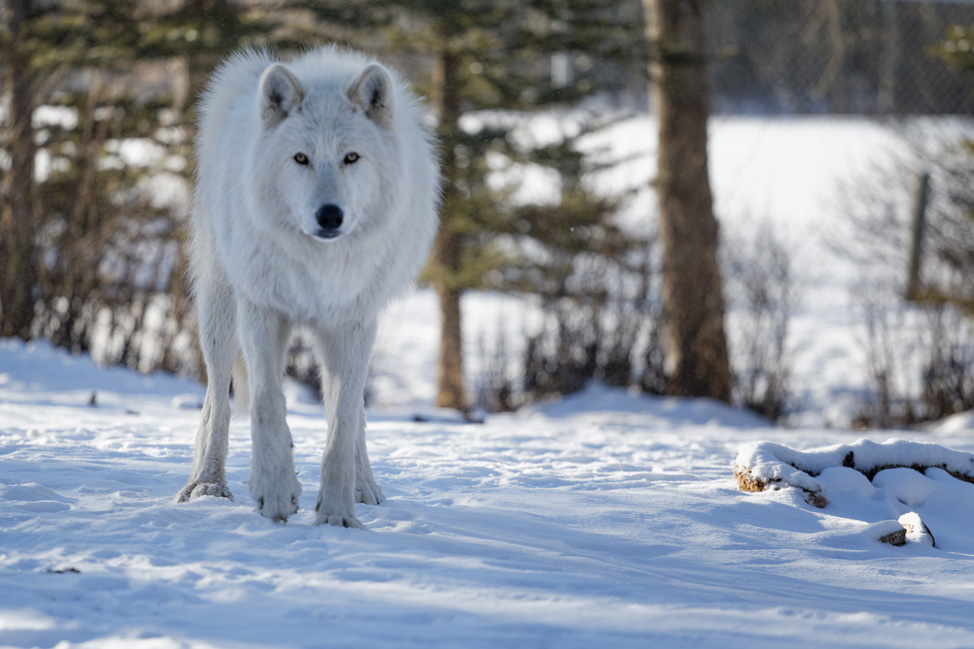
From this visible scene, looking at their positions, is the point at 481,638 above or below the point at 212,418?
below

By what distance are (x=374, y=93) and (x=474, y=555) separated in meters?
1.73

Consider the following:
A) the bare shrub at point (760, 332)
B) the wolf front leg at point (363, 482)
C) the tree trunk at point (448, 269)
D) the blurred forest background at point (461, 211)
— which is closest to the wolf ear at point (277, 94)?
the wolf front leg at point (363, 482)

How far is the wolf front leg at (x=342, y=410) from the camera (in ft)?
10.9

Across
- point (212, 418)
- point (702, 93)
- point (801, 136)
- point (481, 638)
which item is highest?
point (801, 136)

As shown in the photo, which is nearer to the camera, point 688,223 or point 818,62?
point 688,223

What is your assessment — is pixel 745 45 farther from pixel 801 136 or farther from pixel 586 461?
pixel 586 461

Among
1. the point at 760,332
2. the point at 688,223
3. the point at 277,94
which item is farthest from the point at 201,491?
the point at 760,332

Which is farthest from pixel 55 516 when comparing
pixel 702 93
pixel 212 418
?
pixel 702 93

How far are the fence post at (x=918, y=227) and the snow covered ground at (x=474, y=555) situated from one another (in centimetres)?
538

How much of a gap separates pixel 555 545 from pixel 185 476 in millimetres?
1809

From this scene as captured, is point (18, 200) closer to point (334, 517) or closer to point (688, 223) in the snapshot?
point (688, 223)

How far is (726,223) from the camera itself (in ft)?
32.2

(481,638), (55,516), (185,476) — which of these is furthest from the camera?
(185,476)

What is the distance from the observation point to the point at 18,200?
8.28 meters
